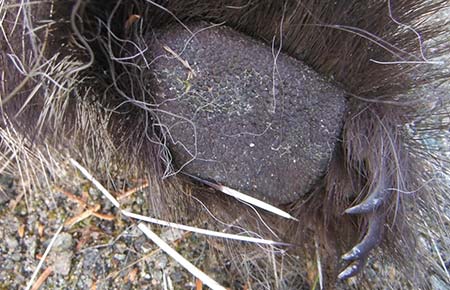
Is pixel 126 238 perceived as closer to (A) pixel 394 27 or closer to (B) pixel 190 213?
(B) pixel 190 213

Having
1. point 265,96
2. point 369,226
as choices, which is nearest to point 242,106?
point 265,96

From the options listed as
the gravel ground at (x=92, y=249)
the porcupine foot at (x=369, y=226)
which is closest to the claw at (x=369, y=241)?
the porcupine foot at (x=369, y=226)

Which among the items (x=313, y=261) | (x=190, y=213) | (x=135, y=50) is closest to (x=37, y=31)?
(x=135, y=50)

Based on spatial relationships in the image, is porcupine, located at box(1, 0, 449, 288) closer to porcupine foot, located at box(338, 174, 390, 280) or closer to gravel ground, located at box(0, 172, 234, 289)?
porcupine foot, located at box(338, 174, 390, 280)

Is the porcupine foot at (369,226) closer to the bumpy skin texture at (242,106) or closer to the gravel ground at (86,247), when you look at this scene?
the bumpy skin texture at (242,106)

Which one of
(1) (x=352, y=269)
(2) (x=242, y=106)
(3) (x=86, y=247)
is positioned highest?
(2) (x=242, y=106)

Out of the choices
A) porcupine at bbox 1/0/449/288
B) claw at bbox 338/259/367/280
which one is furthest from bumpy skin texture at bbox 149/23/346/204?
claw at bbox 338/259/367/280

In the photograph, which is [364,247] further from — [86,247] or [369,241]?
[86,247]
